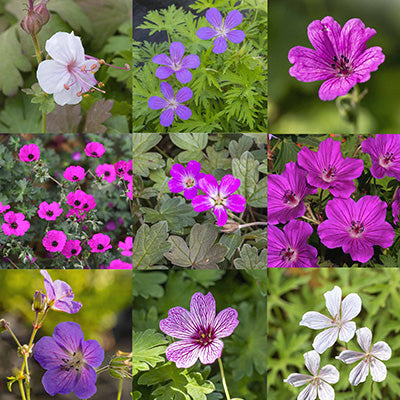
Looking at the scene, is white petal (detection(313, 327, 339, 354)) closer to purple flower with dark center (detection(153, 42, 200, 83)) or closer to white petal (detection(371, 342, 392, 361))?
white petal (detection(371, 342, 392, 361))

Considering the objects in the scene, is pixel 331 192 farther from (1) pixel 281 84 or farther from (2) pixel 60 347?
(2) pixel 60 347

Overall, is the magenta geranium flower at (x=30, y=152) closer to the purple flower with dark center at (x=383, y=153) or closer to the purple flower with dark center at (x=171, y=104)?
the purple flower with dark center at (x=171, y=104)

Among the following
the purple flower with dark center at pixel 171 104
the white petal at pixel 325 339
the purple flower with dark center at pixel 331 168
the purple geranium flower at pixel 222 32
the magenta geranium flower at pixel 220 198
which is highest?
the purple geranium flower at pixel 222 32

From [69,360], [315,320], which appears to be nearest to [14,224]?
[69,360]

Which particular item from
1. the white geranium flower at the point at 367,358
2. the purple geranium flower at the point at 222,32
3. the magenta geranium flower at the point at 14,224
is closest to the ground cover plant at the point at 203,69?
the purple geranium flower at the point at 222,32

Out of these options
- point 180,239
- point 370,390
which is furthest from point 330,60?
point 370,390

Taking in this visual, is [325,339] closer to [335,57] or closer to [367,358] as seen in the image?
[367,358]

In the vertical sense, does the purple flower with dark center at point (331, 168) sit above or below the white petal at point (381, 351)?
above
